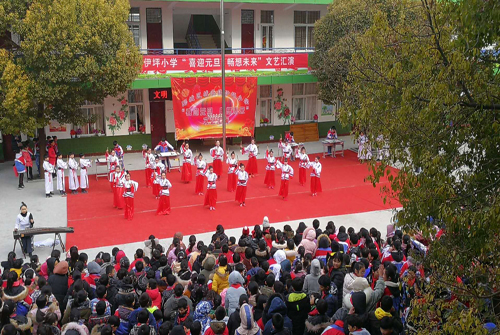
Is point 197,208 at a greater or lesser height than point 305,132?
lesser

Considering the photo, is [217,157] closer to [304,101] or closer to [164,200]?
[164,200]

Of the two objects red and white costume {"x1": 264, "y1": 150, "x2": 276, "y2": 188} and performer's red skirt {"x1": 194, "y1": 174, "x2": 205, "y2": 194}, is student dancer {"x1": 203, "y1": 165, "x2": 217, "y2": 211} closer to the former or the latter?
performer's red skirt {"x1": 194, "y1": 174, "x2": 205, "y2": 194}

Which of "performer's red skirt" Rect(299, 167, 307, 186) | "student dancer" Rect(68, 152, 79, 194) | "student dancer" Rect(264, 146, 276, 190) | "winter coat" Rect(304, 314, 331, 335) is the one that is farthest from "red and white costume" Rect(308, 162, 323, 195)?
"winter coat" Rect(304, 314, 331, 335)

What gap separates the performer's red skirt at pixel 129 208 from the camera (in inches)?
522

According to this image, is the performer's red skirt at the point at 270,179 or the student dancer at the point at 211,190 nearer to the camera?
the student dancer at the point at 211,190

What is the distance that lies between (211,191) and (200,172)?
4.42 feet

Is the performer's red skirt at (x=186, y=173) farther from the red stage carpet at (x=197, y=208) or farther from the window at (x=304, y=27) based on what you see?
the window at (x=304, y=27)

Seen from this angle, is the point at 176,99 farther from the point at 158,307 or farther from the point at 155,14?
the point at 158,307

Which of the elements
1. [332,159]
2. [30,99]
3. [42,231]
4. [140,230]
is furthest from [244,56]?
[42,231]

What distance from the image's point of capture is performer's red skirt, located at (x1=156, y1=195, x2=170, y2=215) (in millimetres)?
13672

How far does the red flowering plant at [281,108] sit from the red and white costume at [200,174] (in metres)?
7.86

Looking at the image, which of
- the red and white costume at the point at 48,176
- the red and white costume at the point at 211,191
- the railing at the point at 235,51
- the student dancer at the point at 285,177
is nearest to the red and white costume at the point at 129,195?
the red and white costume at the point at 211,191

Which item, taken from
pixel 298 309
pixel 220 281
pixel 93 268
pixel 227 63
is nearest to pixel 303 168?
pixel 227 63

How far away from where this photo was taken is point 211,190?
14.1 m
